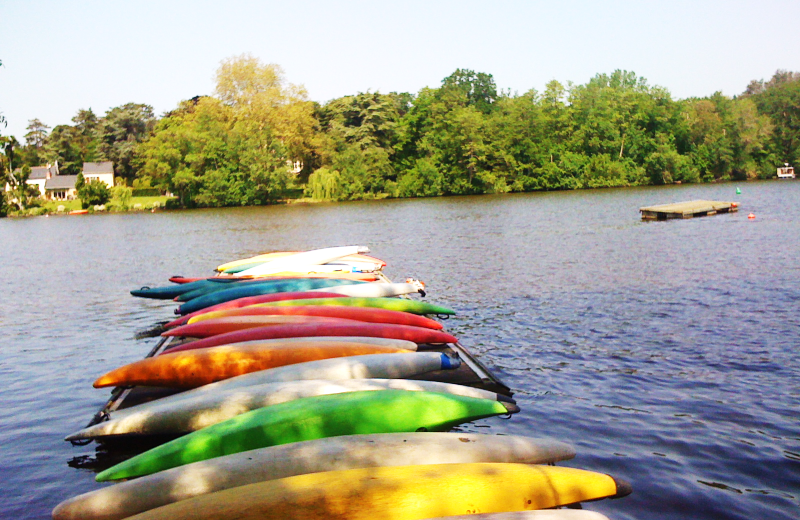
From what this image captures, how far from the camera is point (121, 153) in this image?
102000mm

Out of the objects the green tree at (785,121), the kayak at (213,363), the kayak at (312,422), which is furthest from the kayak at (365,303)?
the green tree at (785,121)

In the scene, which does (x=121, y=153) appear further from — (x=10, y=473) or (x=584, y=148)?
(x=10, y=473)

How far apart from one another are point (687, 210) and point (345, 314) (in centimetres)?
2921

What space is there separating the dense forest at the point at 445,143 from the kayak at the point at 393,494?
6688 cm

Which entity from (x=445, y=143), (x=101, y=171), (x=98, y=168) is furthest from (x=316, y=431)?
(x=98, y=168)

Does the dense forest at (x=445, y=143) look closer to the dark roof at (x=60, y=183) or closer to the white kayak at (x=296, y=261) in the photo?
the dark roof at (x=60, y=183)

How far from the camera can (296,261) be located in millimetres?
16703

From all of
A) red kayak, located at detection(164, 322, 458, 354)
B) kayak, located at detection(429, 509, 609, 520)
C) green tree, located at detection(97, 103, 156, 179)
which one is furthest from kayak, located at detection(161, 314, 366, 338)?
green tree, located at detection(97, 103, 156, 179)

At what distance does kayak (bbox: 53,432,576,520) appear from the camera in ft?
14.5

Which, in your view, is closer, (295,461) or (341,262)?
(295,461)

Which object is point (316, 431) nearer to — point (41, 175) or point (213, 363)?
point (213, 363)

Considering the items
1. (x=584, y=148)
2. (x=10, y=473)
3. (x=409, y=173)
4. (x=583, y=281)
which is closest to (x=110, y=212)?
(x=409, y=173)

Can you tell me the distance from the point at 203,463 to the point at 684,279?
13.9 metres

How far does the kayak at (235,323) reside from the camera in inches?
364
